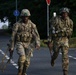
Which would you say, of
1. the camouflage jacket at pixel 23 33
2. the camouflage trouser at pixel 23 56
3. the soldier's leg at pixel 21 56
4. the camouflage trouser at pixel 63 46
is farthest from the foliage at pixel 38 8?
the soldier's leg at pixel 21 56

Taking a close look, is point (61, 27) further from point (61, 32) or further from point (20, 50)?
point (20, 50)

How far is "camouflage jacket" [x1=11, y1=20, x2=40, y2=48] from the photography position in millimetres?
12492

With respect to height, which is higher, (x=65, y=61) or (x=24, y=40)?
(x=24, y=40)

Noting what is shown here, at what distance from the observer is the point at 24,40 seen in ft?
41.3

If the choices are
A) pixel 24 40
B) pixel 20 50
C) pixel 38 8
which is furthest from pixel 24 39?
→ pixel 38 8

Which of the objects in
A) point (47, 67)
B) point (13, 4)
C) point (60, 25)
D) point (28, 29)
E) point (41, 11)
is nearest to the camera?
point (28, 29)

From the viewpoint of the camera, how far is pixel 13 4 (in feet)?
206

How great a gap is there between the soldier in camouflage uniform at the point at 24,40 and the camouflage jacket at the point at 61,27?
1.12 meters

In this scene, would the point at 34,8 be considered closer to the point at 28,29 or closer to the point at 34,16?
the point at 34,16

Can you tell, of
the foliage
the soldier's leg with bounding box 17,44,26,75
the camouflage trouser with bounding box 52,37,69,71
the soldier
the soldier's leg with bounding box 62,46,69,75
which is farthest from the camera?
the foliage

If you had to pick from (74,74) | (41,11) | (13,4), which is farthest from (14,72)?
(13,4)

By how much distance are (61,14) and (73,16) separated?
1320 inches

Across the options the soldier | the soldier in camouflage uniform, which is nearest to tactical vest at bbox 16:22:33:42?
the soldier in camouflage uniform

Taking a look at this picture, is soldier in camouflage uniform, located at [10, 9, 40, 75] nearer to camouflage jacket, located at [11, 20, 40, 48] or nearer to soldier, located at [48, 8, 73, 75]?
camouflage jacket, located at [11, 20, 40, 48]
